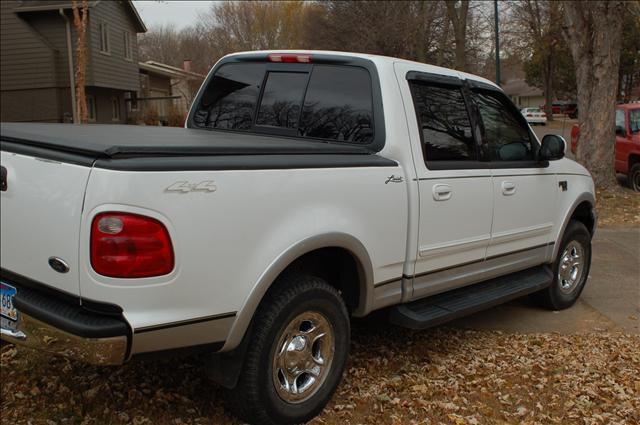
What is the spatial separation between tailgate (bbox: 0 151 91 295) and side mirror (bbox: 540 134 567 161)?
3.51m

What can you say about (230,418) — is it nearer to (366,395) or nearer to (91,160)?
(366,395)

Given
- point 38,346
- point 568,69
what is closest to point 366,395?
point 38,346

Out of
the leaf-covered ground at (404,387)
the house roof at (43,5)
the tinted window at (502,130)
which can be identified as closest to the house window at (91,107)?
the house roof at (43,5)

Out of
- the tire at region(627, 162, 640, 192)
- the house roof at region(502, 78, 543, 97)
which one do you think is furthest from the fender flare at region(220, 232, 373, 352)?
the house roof at region(502, 78, 543, 97)

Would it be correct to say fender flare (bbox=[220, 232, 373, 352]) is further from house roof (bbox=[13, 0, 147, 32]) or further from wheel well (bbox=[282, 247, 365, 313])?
house roof (bbox=[13, 0, 147, 32])

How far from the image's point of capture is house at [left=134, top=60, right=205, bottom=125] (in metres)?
30.8

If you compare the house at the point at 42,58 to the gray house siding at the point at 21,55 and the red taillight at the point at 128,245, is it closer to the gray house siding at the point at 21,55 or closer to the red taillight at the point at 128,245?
the gray house siding at the point at 21,55

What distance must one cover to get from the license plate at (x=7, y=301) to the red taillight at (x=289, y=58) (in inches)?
86.5

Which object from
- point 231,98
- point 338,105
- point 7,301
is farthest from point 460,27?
point 7,301

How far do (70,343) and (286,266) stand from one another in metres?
1.00

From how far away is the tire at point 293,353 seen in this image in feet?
10.0

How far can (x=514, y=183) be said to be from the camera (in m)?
4.61

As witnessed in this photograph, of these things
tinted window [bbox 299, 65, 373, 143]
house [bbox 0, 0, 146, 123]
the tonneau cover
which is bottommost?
the tonneau cover

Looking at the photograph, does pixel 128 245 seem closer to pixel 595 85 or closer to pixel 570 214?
pixel 570 214
